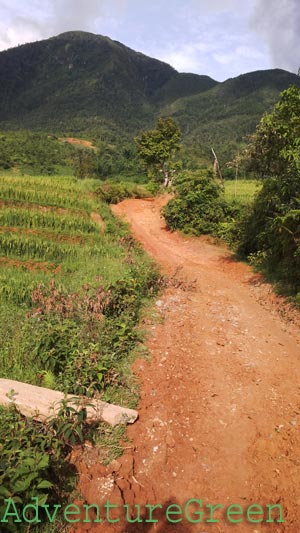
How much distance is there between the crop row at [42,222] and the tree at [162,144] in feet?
45.3

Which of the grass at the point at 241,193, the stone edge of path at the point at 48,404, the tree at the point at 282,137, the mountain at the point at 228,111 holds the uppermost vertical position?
the mountain at the point at 228,111

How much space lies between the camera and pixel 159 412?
4.28 metres

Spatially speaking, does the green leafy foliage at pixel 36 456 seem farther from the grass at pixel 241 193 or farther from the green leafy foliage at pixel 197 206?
the green leafy foliage at pixel 197 206

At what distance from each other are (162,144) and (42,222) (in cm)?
1566

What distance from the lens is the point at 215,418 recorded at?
13.8 feet

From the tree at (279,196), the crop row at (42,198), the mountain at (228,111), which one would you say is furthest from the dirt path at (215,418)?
the mountain at (228,111)

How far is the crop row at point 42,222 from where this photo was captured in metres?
13.3

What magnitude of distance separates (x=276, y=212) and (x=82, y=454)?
812 cm

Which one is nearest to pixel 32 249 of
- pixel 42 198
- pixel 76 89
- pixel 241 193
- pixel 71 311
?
pixel 71 311

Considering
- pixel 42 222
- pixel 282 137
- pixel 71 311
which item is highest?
pixel 282 137

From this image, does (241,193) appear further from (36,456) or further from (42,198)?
(36,456)

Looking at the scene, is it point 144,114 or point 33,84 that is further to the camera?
point 33,84

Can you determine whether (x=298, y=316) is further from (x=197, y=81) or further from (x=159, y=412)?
(x=197, y=81)

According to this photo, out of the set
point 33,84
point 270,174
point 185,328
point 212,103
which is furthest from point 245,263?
point 33,84
